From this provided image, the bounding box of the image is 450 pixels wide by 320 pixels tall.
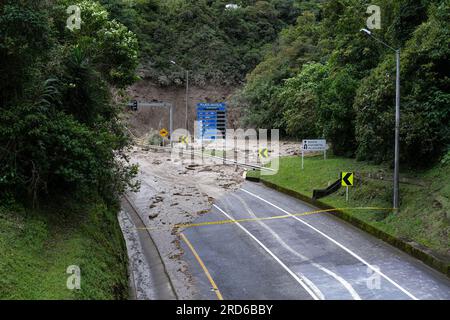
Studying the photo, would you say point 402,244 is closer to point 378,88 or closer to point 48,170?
point 378,88

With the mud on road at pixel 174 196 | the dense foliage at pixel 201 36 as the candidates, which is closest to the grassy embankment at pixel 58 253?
the mud on road at pixel 174 196

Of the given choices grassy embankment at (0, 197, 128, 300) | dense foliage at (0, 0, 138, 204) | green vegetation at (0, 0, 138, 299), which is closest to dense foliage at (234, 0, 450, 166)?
dense foliage at (0, 0, 138, 204)

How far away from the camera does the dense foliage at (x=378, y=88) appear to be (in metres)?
23.8

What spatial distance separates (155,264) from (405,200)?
11951mm

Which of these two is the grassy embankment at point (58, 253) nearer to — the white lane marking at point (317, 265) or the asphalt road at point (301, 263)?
the asphalt road at point (301, 263)

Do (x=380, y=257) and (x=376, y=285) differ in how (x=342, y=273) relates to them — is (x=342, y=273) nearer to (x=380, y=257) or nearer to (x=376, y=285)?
(x=376, y=285)

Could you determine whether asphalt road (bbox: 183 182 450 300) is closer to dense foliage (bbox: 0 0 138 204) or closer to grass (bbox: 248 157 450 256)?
grass (bbox: 248 157 450 256)

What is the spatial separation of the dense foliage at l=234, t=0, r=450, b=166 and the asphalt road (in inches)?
221

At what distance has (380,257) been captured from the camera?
18172mm

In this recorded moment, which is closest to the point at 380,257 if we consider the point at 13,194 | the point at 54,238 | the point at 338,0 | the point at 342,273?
the point at 342,273

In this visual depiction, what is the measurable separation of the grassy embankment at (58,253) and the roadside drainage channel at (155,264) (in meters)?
1.15

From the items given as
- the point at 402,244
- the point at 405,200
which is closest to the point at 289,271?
the point at 402,244

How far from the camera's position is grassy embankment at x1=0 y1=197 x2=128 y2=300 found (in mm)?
10808

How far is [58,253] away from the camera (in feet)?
42.8
